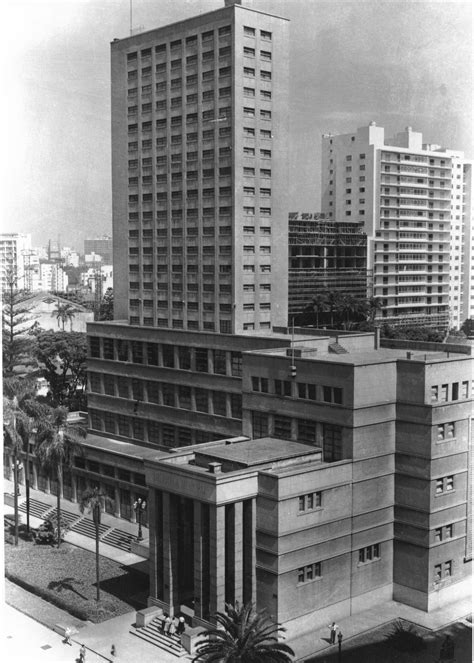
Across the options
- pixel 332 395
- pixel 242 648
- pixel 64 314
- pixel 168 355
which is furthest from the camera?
pixel 64 314

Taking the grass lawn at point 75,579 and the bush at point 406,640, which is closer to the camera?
the bush at point 406,640

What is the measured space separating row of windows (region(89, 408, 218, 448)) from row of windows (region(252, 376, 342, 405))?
1312cm

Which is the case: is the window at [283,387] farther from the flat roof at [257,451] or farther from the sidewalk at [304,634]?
the sidewalk at [304,634]

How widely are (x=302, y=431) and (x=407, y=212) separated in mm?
98595

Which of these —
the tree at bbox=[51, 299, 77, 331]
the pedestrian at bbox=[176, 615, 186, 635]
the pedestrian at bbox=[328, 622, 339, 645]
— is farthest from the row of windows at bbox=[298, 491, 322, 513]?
the tree at bbox=[51, 299, 77, 331]

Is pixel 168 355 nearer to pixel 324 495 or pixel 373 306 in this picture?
pixel 324 495

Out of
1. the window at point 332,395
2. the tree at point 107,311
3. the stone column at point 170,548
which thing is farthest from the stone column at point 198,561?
the tree at point 107,311

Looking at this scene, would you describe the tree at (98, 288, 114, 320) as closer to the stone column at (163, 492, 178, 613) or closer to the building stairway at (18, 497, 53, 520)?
the building stairway at (18, 497, 53, 520)

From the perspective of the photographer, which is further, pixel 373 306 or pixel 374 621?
pixel 373 306

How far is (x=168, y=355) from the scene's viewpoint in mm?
71750

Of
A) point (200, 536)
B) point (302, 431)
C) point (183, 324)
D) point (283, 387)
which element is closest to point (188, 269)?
point (183, 324)

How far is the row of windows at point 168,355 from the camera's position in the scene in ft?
217

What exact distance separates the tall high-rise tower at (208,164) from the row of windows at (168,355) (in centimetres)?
323

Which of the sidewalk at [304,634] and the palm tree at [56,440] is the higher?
the palm tree at [56,440]
